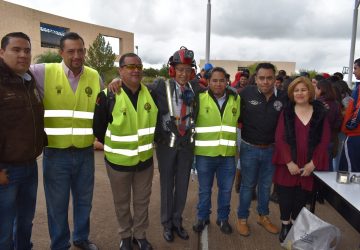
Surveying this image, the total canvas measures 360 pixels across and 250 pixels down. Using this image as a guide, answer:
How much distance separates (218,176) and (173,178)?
590 mm

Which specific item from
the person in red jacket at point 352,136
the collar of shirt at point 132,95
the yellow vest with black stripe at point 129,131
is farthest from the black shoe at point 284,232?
the collar of shirt at point 132,95

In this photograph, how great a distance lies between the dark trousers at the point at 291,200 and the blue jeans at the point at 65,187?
2.21m

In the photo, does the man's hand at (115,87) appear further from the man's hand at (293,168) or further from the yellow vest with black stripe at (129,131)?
the man's hand at (293,168)

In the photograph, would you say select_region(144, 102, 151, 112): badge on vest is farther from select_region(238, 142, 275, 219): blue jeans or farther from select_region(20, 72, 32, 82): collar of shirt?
select_region(238, 142, 275, 219): blue jeans

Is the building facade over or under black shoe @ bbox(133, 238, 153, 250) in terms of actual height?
over

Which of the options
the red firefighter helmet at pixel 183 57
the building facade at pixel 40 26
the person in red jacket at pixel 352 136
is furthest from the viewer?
the building facade at pixel 40 26

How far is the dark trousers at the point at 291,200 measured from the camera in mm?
3562

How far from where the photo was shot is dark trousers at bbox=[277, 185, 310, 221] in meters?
3.56

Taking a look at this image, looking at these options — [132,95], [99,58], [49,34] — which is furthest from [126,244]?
Answer: [49,34]

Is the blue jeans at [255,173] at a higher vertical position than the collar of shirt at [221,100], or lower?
lower

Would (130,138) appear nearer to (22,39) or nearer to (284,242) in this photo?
(22,39)

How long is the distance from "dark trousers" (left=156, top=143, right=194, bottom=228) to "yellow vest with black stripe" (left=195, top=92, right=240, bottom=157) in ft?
0.58

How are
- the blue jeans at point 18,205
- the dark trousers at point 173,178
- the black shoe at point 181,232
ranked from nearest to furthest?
the blue jeans at point 18,205, the dark trousers at point 173,178, the black shoe at point 181,232

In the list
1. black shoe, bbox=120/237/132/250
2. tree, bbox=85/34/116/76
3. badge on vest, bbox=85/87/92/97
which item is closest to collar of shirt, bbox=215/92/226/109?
badge on vest, bbox=85/87/92/97
